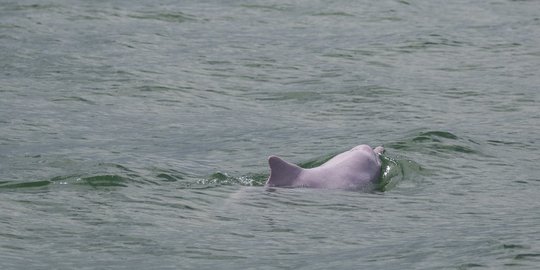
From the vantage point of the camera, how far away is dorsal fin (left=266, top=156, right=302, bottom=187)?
13773 millimetres

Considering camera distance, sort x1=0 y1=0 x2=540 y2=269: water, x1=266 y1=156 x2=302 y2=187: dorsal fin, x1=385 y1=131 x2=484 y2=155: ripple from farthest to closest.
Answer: x1=385 y1=131 x2=484 y2=155: ripple, x1=266 y1=156 x2=302 y2=187: dorsal fin, x1=0 y1=0 x2=540 y2=269: water

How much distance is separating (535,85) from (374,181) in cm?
690

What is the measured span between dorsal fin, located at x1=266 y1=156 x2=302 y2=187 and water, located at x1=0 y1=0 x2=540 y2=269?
16 cm

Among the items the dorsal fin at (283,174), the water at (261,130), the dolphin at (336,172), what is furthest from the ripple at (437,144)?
the dorsal fin at (283,174)

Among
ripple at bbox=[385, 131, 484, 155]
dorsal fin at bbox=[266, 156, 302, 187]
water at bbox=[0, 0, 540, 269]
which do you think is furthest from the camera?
ripple at bbox=[385, 131, 484, 155]

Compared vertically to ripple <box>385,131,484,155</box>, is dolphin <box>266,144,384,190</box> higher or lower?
higher

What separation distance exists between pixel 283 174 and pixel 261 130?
13.9 feet

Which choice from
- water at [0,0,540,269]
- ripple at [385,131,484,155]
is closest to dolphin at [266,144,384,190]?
water at [0,0,540,269]

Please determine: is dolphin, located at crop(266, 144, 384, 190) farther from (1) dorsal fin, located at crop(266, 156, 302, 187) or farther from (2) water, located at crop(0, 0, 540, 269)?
(2) water, located at crop(0, 0, 540, 269)

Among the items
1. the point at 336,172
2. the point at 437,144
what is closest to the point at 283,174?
the point at 336,172

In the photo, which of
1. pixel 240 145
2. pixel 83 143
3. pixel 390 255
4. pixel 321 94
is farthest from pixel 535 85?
pixel 390 255

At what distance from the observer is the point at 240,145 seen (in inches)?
675

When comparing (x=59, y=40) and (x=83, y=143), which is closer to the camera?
(x=83, y=143)

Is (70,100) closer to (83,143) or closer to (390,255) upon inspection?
(83,143)
